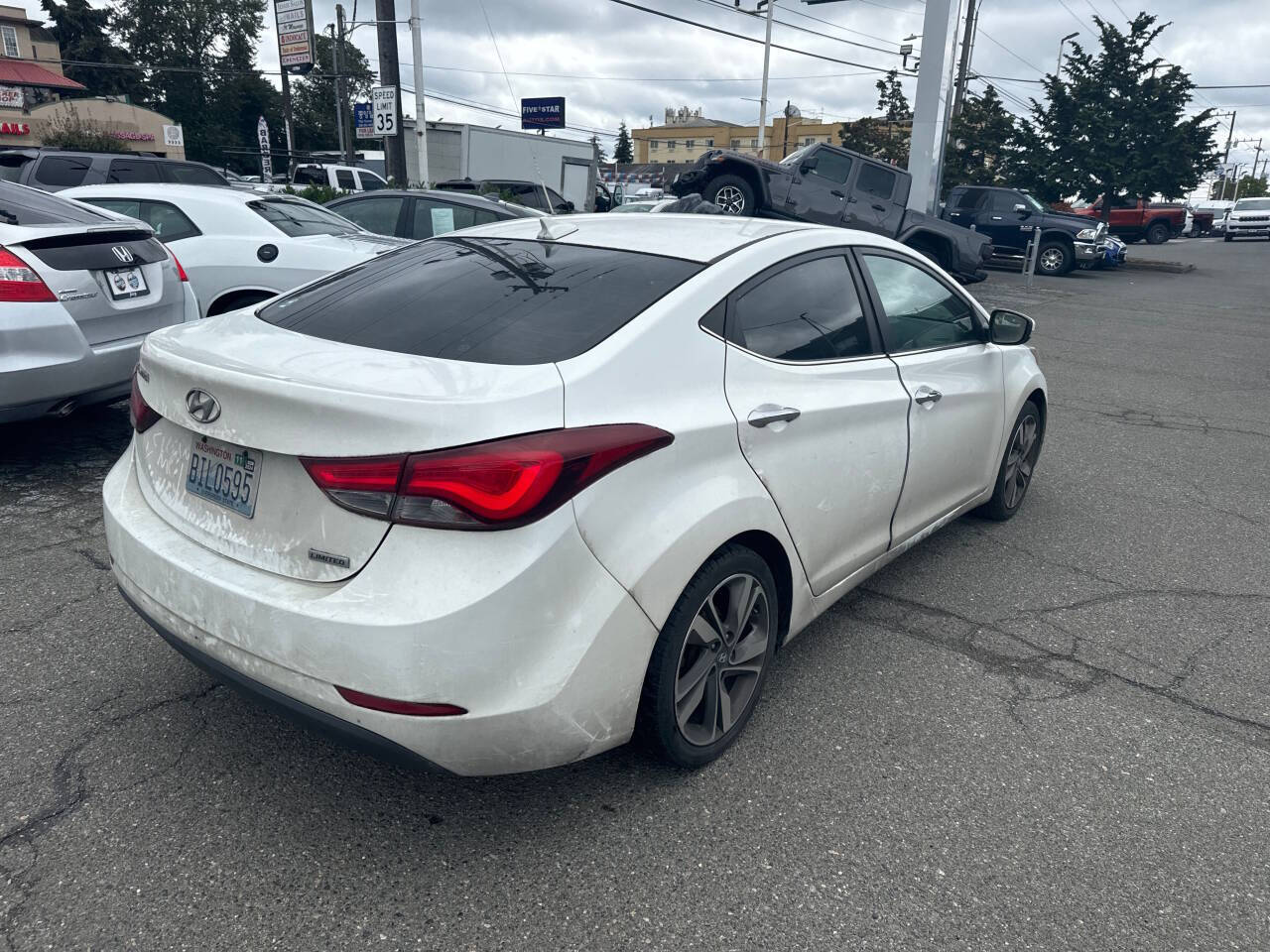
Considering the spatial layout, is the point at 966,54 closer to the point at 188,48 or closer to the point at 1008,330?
the point at 1008,330

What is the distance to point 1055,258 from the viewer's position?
22.4 m

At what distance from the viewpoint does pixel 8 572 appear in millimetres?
3838

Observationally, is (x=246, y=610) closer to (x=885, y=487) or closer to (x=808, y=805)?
(x=808, y=805)

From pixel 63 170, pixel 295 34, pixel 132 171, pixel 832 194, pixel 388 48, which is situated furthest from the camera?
pixel 295 34

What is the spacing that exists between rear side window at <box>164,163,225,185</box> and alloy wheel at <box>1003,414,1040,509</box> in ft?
39.5

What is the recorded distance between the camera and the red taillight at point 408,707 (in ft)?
6.73

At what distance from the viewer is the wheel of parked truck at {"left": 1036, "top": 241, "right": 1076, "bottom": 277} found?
22.2m

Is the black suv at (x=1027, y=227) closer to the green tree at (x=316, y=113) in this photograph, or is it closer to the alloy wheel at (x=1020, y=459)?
the alloy wheel at (x=1020, y=459)

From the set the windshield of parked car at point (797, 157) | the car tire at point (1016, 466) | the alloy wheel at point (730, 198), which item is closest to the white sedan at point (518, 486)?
the car tire at point (1016, 466)

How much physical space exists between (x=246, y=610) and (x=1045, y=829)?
7.10 feet

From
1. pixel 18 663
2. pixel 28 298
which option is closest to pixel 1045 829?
pixel 18 663

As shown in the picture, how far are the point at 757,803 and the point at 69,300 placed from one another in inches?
162

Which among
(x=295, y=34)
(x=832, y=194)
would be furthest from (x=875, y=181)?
(x=295, y=34)

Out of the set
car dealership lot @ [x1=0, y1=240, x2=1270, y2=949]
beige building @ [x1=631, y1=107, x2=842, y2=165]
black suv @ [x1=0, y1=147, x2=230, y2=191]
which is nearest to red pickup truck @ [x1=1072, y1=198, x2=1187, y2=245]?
black suv @ [x1=0, y1=147, x2=230, y2=191]
